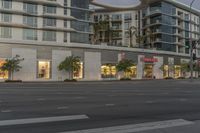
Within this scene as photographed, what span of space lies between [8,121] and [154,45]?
8597 cm

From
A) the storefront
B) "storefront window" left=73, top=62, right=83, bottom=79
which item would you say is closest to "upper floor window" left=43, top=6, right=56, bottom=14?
"storefront window" left=73, top=62, right=83, bottom=79

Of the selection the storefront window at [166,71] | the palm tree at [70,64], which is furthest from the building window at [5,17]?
the storefront window at [166,71]

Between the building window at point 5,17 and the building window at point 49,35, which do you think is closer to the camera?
the building window at point 5,17

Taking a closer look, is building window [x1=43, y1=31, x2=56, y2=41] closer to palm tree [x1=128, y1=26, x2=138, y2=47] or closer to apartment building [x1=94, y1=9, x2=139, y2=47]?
apartment building [x1=94, y1=9, x2=139, y2=47]

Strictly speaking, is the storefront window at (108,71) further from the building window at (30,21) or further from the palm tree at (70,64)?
the building window at (30,21)

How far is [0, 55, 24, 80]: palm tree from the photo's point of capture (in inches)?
2132

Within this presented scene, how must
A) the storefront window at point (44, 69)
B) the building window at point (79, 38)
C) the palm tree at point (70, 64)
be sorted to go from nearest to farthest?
the palm tree at point (70, 64) → the storefront window at point (44, 69) → the building window at point (79, 38)

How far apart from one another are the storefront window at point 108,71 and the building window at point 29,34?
1558 centimetres

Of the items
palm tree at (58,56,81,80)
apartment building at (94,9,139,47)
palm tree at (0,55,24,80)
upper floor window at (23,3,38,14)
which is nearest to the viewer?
palm tree at (0,55,24,80)

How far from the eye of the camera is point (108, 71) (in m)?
70.0

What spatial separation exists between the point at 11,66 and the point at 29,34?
42.3 ft

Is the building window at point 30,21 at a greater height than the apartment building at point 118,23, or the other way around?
the apartment building at point 118,23

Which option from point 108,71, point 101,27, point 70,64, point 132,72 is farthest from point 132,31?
point 70,64

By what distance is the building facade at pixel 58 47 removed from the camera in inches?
2350
